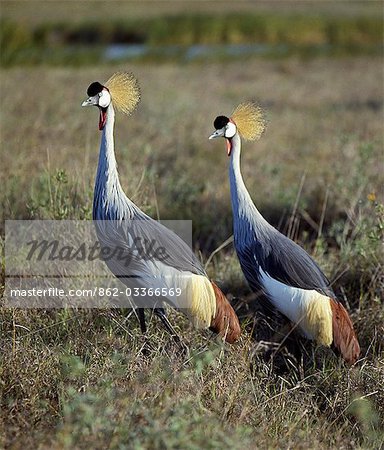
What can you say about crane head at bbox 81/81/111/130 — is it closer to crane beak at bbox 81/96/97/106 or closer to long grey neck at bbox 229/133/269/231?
crane beak at bbox 81/96/97/106

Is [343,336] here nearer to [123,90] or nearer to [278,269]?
[278,269]

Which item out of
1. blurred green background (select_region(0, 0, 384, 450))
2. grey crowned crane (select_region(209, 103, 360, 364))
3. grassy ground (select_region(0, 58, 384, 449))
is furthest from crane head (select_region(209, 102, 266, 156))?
grassy ground (select_region(0, 58, 384, 449))

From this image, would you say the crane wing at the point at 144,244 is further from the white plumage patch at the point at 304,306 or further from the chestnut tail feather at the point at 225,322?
the white plumage patch at the point at 304,306

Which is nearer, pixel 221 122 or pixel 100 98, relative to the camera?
pixel 100 98

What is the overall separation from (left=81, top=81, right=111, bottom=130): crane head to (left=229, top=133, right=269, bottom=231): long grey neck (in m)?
0.59

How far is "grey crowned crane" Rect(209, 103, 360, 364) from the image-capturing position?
10.8 feet

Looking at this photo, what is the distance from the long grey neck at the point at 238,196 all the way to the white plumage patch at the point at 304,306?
24cm

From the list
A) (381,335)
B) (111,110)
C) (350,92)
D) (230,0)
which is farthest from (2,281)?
(230,0)

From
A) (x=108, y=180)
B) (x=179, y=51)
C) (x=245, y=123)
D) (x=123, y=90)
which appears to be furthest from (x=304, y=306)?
(x=179, y=51)

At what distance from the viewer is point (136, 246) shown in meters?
3.18

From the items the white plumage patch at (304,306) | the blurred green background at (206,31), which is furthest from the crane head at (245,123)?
the blurred green background at (206,31)

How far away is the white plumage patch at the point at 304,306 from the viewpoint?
328 cm

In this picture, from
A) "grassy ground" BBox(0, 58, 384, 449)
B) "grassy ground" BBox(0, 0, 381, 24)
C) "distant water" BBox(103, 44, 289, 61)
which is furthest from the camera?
"grassy ground" BBox(0, 0, 381, 24)

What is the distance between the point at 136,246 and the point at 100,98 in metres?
0.66
